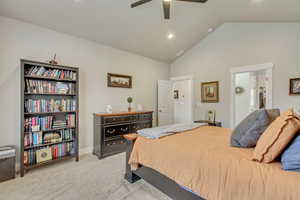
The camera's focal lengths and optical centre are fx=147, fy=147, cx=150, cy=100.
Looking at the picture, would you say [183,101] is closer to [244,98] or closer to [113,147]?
[244,98]

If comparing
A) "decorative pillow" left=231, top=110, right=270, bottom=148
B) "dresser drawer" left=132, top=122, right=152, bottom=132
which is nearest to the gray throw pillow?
"decorative pillow" left=231, top=110, right=270, bottom=148

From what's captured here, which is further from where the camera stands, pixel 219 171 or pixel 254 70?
pixel 254 70

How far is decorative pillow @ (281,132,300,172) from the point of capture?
3.26ft

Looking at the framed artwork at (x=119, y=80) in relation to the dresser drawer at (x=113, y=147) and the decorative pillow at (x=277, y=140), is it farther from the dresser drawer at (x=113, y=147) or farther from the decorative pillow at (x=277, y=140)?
the decorative pillow at (x=277, y=140)

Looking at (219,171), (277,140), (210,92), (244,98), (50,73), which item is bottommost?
(219,171)

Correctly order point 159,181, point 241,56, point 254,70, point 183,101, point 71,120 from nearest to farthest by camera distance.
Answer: point 159,181 < point 71,120 < point 254,70 < point 241,56 < point 183,101

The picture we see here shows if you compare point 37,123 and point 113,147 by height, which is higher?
point 37,123

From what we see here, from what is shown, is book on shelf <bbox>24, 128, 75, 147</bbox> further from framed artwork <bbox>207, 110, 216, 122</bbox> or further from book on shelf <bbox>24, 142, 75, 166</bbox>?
framed artwork <bbox>207, 110, 216, 122</bbox>

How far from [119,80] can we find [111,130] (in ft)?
4.54

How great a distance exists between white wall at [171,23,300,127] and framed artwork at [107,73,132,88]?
1.95 metres

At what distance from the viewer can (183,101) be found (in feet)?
16.6

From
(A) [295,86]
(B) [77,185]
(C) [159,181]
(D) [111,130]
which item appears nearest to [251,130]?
(C) [159,181]

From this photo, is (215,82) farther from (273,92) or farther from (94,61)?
(94,61)

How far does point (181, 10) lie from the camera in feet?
10.3
